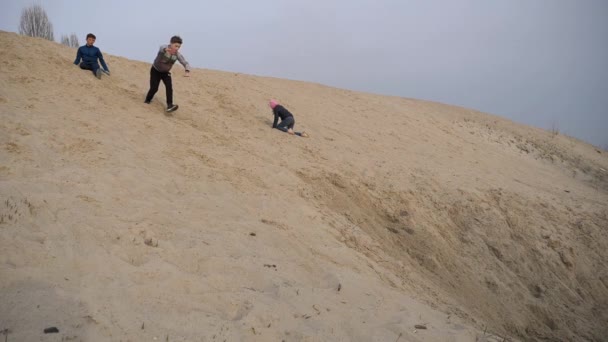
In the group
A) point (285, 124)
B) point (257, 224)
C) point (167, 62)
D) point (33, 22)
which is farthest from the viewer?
point (33, 22)

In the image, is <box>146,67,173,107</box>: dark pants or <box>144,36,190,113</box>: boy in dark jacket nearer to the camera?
<box>144,36,190,113</box>: boy in dark jacket

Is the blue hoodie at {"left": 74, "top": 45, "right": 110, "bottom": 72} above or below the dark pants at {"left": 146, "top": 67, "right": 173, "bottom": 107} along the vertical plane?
above

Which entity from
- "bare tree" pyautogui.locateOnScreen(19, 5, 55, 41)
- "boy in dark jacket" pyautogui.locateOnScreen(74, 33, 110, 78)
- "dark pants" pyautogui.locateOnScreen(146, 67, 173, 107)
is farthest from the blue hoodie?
"bare tree" pyautogui.locateOnScreen(19, 5, 55, 41)

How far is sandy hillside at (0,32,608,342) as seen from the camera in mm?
2840

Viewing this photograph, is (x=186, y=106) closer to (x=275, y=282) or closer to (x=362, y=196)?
(x=362, y=196)

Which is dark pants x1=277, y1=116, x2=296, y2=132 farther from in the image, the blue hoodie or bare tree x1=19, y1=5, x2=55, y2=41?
bare tree x1=19, y1=5, x2=55, y2=41

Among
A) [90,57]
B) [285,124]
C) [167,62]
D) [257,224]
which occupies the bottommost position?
[257,224]

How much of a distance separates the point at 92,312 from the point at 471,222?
21.3 feet

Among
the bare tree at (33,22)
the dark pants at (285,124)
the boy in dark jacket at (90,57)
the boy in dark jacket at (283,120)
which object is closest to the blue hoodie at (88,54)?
the boy in dark jacket at (90,57)

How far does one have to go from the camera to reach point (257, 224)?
4527 mm

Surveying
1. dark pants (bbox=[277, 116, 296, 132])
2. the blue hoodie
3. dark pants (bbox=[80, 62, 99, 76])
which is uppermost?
the blue hoodie

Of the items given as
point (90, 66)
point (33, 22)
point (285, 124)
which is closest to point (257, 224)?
point (285, 124)

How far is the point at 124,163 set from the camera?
5.00 m

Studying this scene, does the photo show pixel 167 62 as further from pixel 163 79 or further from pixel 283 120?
pixel 283 120
